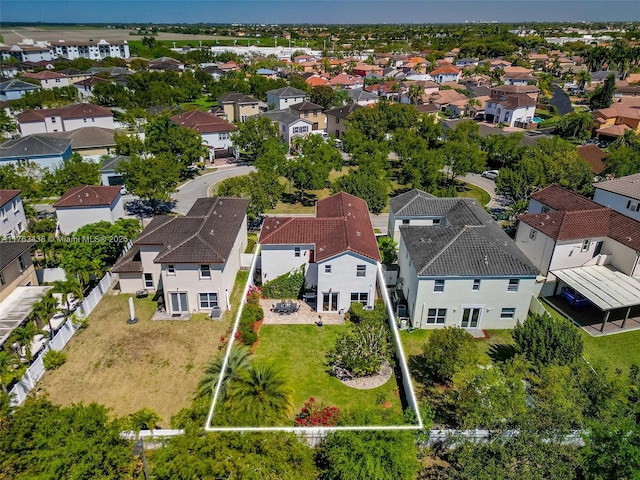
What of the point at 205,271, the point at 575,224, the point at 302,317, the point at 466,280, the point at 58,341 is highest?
the point at 575,224

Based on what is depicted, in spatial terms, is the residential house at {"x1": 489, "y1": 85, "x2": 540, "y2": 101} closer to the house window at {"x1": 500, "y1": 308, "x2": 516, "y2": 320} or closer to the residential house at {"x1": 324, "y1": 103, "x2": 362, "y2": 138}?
the residential house at {"x1": 324, "y1": 103, "x2": 362, "y2": 138}

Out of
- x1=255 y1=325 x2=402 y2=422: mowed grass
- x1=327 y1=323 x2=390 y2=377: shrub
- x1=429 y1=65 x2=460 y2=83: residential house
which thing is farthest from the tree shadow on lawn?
x1=429 y1=65 x2=460 y2=83: residential house

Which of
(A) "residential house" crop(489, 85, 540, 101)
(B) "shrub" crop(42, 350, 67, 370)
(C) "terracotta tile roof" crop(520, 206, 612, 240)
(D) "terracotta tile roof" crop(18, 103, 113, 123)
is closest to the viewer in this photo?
(B) "shrub" crop(42, 350, 67, 370)

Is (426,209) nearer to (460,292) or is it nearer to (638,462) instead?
(460,292)

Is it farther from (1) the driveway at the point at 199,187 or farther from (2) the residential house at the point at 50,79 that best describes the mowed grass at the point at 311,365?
(2) the residential house at the point at 50,79

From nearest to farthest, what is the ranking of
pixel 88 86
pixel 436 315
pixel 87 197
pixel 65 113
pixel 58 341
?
pixel 58 341 < pixel 436 315 < pixel 87 197 < pixel 65 113 < pixel 88 86

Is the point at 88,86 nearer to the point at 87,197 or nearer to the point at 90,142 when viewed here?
the point at 90,142

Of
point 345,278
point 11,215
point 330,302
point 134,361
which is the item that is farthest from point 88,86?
point 345,278

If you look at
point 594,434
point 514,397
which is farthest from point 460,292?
point 594,434
